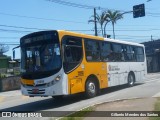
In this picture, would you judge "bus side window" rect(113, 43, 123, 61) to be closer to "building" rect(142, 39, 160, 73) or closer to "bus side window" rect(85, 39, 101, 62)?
"bus side window" rect(85, 39, 101, 62)

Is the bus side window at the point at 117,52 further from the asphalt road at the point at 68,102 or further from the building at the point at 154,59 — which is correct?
the building at the point at 154,59

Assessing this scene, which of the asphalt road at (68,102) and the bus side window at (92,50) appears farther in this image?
the bus side window at (92,50)

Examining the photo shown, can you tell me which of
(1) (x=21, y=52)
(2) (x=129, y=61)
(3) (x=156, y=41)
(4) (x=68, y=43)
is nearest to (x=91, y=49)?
(4) (x=68, y=43)

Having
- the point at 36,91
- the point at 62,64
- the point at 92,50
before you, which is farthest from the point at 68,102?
the point at 92,50

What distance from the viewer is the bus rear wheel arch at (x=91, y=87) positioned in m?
17.1

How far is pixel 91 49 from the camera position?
17.8 metres

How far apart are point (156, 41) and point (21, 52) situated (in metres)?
50.9

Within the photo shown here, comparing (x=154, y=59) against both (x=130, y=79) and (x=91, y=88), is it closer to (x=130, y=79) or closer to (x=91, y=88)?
(x=130, y=79)

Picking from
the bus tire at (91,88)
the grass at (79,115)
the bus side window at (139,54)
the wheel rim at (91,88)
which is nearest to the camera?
A: the grass at (79,115)

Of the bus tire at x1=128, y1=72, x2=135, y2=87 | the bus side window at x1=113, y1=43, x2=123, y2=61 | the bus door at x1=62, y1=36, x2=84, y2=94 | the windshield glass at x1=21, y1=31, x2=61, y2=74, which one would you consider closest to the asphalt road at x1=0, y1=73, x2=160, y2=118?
the bus door at x1=62, y1=36, x2=84, y2=94

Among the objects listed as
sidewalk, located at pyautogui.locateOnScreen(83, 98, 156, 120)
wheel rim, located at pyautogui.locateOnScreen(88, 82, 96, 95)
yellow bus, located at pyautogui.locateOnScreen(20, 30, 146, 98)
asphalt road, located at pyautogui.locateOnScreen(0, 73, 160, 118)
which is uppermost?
yellow bus, located at pyautogui.locateOnScreen(20, 30, 146, 98)

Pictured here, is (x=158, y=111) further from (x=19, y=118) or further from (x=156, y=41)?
(x=156, y=41)

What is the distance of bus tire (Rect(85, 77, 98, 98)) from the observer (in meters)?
17.0

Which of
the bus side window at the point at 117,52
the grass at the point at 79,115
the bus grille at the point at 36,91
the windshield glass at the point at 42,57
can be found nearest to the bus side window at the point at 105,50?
the bus side window at the point at 117,52
